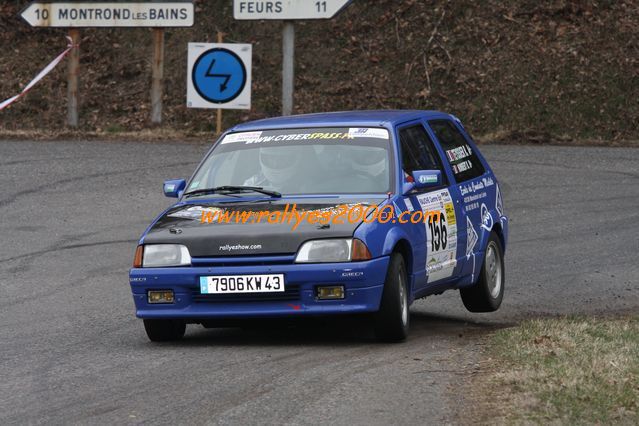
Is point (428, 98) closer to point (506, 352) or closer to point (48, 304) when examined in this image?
point (48, 304)

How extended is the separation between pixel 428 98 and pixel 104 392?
63.5ft

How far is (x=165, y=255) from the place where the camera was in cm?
919

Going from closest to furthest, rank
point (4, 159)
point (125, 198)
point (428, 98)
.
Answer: point (125, 198), point (4, 159), point (428, 98)

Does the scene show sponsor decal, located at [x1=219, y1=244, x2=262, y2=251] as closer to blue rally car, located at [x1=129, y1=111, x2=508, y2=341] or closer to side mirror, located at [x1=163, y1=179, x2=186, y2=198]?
Answer: blue rally car, located at [x1=129, y1=111, x2=508, y2=341]

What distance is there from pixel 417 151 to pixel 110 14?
15.4 m

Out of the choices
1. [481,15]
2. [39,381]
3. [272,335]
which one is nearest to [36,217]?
[272,335]

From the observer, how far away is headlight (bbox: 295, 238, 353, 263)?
891cm

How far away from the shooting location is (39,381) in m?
7.94

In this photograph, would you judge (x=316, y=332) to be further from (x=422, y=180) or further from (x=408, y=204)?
(x=422, y=180)

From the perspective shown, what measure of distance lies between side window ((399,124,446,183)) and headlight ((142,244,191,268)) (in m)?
1.90

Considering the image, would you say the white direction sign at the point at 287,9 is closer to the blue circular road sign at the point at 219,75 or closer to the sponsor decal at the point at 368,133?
the blue circular road sign at the point at 219,75

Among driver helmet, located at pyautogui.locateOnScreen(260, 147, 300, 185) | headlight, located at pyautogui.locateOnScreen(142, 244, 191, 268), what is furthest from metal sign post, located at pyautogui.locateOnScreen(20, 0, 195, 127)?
headlight, located at pyautogui.locateOnScreen(142, 244, 191, 268)

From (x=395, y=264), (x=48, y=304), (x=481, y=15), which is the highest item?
(x=481, y=15)

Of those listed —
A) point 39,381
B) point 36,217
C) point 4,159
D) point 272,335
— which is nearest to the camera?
point 39,381
